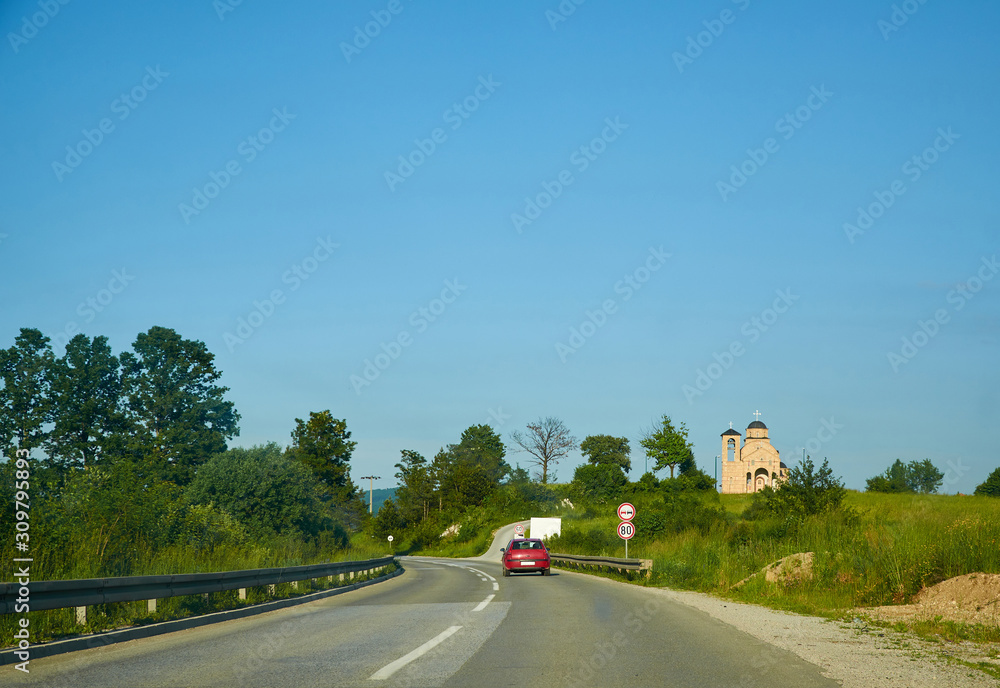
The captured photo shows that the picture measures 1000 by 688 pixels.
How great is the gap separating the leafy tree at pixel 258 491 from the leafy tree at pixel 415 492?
237ft

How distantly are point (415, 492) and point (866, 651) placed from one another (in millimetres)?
110072

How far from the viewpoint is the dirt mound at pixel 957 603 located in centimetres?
1229

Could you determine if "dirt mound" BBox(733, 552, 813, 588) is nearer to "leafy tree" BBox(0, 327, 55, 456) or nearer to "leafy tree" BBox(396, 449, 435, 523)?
"leafy tree" BBox(0, 327, 55, 456)

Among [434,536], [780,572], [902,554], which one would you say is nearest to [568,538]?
[780,572]

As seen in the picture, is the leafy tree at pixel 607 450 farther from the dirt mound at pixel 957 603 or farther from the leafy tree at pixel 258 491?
the dirt mound at pixel 957 603

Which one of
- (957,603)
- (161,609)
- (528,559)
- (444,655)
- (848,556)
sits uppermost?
(161,609)

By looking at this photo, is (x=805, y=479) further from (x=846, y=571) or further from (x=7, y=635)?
(x=7, y=635)

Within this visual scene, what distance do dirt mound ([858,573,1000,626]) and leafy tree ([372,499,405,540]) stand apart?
326 ft

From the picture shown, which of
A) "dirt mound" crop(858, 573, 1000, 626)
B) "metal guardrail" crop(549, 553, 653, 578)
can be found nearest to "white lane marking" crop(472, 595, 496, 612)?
"dirt mound" crop(858, 573, 1000, 626)

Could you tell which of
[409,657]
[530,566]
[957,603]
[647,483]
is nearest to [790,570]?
[957,603]

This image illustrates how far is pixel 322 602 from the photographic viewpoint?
18.4 metres

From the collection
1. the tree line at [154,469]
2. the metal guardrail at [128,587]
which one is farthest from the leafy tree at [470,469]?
the metal guardrail at [128,587]

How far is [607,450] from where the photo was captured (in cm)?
12300

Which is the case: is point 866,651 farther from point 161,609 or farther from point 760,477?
point 760,477
